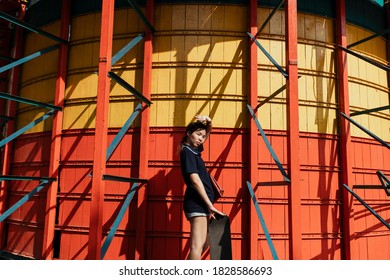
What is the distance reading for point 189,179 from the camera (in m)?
4.95

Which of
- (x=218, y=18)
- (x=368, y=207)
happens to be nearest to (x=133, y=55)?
(x=218, y=18)

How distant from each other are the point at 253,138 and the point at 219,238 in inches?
103

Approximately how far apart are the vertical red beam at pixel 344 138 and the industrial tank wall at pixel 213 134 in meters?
0.13

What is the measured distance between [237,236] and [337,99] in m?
3.72

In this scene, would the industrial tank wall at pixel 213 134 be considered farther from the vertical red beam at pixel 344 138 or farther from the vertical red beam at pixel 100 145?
the vertical red beam at pixel 100 145

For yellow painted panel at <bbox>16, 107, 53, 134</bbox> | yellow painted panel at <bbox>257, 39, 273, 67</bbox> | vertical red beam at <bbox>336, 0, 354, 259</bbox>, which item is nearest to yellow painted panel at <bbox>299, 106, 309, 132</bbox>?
vertical red beam at <bbox>336, 0, 354, 259</bbox>

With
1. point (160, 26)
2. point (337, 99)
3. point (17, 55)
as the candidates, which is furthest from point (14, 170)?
point (337, 99)

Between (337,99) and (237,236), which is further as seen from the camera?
(337,99)

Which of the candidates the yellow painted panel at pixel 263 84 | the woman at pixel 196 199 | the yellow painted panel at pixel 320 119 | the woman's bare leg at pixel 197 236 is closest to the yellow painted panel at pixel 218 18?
the yellow painted panel at pixel 263 84

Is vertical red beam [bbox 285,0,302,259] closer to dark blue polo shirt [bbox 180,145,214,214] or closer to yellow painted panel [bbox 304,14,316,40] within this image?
dark blue polo shirt [bbox 180,145,214,214]

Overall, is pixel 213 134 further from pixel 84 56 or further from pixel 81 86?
pixel 84 56

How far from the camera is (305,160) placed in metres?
7.68

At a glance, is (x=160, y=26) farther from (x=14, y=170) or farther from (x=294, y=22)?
(x=14, y=170)

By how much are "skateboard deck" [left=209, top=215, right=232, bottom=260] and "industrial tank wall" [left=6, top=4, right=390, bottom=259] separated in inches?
76.5
